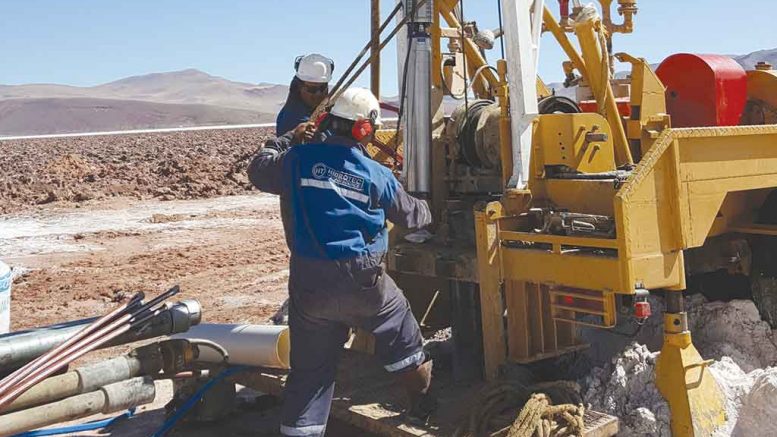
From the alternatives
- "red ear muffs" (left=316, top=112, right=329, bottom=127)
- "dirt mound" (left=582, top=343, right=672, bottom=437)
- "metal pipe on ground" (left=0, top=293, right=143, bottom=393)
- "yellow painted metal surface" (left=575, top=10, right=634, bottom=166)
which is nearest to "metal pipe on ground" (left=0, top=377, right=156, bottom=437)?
"metal pipe on ground" (left=0, top=293, right=143, bottom=393)

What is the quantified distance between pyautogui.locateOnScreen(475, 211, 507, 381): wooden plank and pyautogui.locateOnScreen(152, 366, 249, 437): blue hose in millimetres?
1485

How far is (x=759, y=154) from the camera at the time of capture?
182 inches

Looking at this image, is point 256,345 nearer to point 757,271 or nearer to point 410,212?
point 410,212

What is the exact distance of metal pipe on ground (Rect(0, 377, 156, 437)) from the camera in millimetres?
3521

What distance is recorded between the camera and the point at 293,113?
5086 millimetres

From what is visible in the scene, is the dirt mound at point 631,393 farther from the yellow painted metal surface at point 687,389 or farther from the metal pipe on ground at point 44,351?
the metal pipe on ground at point 44,351

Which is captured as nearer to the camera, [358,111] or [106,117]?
[358,111]

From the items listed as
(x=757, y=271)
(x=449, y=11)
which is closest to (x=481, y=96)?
(x=449, y=11)

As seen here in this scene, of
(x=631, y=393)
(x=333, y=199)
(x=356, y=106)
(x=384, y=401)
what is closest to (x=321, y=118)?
(x=356, y=106)

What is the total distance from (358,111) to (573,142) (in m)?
1.17

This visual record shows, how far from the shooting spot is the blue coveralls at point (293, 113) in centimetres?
505

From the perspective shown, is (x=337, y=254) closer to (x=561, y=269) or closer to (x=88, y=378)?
(x=561, y=269)

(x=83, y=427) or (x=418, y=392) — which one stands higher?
(x=418, y=392)

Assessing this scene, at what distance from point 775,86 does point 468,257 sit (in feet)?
8.06
